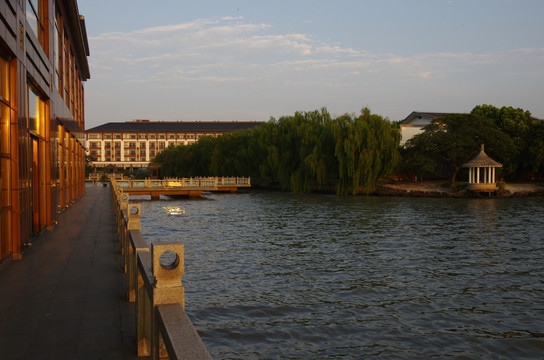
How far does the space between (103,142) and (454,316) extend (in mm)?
118001

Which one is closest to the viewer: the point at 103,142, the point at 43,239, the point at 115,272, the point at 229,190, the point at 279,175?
the point at 115,272

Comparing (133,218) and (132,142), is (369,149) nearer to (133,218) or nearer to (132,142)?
(133,218)

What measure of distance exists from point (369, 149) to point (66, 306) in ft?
122

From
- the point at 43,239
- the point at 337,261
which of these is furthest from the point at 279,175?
the point at 43,239

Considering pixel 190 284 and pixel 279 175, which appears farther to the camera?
pixel 279 175

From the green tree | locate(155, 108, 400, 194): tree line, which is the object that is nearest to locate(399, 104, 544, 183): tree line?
the green tree

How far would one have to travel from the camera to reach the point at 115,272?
714 centimetres

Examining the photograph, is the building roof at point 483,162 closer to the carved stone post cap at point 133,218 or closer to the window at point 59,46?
the window at point 59,46

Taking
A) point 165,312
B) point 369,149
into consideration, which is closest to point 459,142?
point 369,149

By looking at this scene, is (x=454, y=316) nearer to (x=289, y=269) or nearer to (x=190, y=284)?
(x=289, y=269)

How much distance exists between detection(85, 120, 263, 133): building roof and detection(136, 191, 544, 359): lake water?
99.5 meters

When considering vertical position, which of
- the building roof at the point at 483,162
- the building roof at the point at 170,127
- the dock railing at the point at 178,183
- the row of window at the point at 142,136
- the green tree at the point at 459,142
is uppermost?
the building roof at the point at 170,127

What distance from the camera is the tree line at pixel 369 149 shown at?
41250 mm

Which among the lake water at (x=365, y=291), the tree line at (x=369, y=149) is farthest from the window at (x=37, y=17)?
the tree line at (x=369, y=149)
